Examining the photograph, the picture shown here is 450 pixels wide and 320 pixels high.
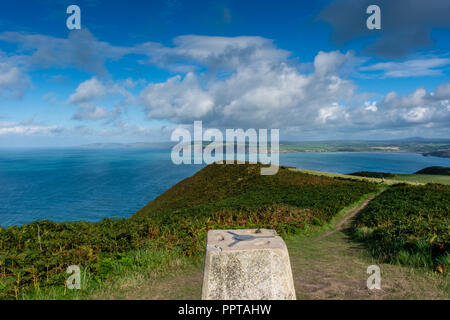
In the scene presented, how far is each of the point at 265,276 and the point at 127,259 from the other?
6.13m

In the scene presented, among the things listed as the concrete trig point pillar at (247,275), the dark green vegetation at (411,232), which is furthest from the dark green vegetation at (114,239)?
the concrete trig point pillar at (247,275)

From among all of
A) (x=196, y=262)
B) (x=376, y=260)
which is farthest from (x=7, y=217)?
Result: (x=376, y=260)

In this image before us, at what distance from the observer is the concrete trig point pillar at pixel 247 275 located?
403 centimetres

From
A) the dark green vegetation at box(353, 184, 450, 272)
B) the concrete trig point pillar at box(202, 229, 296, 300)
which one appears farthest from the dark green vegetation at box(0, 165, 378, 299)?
the concrete trig point pillar at box(202, 229, 296, 300)

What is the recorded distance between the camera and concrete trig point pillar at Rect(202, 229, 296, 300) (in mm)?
4027

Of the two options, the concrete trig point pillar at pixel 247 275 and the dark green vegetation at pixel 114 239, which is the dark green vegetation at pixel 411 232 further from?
the concrete trig point pillar at pixel 247 275

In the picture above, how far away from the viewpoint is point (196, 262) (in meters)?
9.08

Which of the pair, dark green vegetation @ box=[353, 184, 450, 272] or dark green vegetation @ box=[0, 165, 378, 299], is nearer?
dark green vegetation @ box=[0, 165, 378, 299]

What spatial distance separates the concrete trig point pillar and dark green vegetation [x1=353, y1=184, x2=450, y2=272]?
6.04m

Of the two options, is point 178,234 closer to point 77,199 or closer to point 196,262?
point 196,262

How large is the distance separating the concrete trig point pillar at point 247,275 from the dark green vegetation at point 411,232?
6042 mm

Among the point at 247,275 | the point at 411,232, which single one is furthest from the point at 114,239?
the point at 411,232

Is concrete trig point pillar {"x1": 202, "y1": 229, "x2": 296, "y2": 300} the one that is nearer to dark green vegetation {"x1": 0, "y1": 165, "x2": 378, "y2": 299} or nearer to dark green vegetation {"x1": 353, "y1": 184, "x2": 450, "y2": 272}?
dark green vegetation {"x1": 0, "y1": 165, "x2": 378, "y2": 299}
